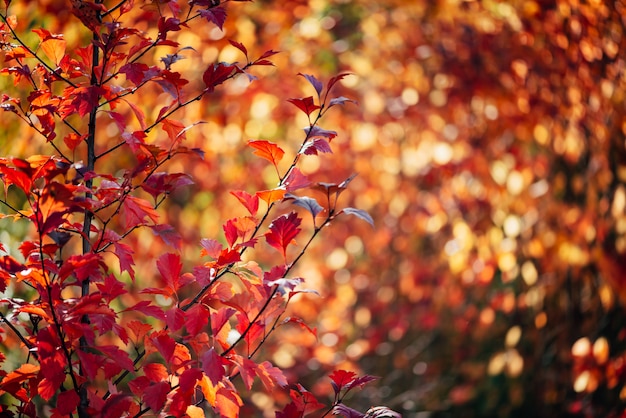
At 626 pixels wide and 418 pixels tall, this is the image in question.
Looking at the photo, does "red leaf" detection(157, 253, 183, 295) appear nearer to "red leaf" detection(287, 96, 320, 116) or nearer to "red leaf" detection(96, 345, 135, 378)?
"red leaf" detection(96, 345, 135, 378)

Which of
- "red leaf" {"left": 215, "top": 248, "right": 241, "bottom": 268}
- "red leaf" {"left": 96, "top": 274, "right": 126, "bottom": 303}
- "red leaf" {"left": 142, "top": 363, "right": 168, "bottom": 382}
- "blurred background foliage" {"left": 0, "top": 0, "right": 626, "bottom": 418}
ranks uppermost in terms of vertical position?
"red leaf" {"left": 215, "top": 248, "right": 241, "bottom": 268}

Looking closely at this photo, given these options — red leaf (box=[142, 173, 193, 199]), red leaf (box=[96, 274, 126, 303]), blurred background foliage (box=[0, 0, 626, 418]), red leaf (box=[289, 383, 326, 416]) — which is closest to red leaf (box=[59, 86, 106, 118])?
red leaf (box=[142, 173, 193, 199])

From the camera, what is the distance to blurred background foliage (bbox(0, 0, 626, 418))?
3.33m

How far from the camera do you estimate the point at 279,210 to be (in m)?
5.43

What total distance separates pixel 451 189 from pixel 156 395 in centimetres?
421

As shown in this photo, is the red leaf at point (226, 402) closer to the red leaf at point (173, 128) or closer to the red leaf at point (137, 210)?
the red leaf at point (137, 210)

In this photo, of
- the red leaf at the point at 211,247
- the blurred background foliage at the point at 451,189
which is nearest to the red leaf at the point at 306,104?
the red leaf at the point at 211,247

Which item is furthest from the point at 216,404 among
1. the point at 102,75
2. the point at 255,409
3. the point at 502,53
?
the point at 502,53

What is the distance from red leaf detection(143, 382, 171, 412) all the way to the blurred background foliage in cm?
161

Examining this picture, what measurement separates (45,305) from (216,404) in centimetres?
33

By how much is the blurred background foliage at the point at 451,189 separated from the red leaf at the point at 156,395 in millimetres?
1611

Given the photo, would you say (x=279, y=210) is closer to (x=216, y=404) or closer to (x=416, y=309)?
(x=416, y=309)

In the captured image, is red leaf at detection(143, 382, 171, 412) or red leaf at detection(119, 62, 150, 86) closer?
red leaf at detection(143, 382, 171, 412)

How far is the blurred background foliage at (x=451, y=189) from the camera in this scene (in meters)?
3.33
